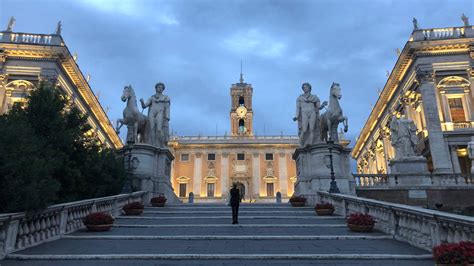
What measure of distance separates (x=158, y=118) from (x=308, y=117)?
835 centimetres

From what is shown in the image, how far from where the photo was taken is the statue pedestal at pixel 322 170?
1650cm

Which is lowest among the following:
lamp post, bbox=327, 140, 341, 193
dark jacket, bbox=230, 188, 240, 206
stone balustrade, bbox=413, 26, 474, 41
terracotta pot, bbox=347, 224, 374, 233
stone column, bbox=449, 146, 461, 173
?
terracotta pot, bbox=347, 224, 374, 233

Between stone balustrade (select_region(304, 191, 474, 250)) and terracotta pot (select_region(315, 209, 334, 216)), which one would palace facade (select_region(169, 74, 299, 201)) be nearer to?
terracotta pot (select_region(315, 209, 334, 216))

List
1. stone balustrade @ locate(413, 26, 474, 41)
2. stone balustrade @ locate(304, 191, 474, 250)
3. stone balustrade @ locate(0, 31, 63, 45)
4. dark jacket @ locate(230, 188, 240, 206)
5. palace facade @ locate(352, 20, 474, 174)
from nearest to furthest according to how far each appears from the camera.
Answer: stone balustrade @ locate(304, 191, 474, 250)
dark jacket @ locate(230, 188, 240, 206)
palace facade @ locate(352, 20, 474, 174)
stone balustrade @ locate(0, 31, 63, 45)
stone balustrade @ locate(413, 26, 474, 41)

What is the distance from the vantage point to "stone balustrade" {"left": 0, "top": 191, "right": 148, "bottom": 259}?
644cm

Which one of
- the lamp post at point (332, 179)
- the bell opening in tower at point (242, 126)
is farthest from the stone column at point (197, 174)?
the lamp post at point (332, 179)

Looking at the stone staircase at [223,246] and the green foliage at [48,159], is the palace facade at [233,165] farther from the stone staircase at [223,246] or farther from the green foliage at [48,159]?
the stone staircase at [223,246]

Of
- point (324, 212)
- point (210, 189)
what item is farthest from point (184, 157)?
point (324, 212)

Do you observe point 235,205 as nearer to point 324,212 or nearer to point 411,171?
point 324,212

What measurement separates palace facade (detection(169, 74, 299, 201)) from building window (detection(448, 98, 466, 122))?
32.1m

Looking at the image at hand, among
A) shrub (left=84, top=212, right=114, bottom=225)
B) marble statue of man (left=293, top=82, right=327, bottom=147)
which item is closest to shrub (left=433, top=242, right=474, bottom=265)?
shrub (left=84, top=212, right=114, bottom=225)

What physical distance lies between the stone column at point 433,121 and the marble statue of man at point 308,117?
1561 centimetres

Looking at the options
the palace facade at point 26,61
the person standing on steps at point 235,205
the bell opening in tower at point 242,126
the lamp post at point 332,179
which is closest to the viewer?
the person standing on steps at point 235,205

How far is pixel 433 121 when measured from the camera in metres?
29.9
